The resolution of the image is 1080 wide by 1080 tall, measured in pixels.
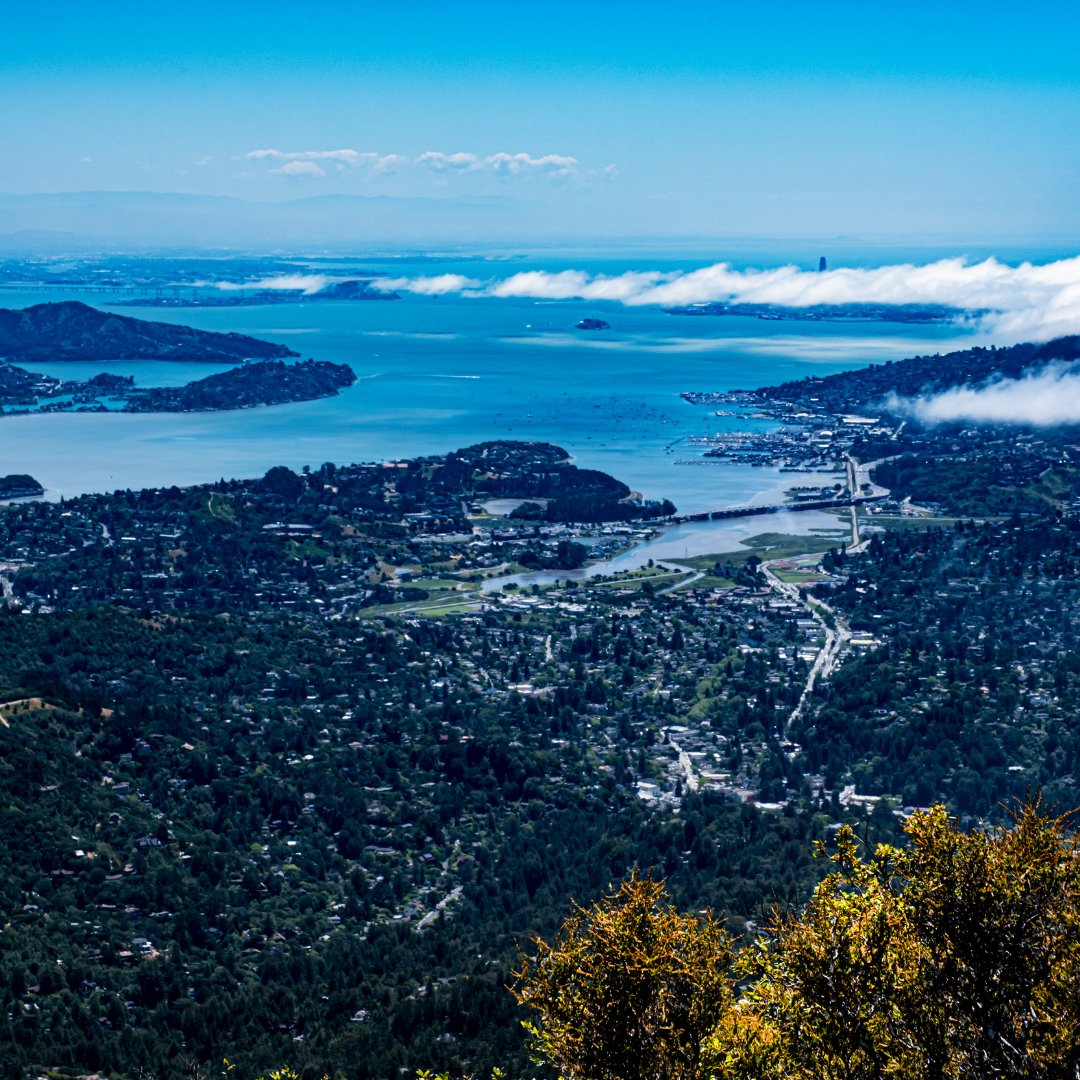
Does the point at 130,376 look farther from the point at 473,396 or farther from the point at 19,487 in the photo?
the point at 19,487

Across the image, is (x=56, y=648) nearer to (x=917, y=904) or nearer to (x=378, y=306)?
(x=917, y=904)

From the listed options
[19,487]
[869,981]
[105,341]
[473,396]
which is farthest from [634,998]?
[105,341]

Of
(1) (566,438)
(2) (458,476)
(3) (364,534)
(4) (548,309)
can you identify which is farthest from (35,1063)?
(4) (548,309)

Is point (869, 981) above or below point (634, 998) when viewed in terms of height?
above

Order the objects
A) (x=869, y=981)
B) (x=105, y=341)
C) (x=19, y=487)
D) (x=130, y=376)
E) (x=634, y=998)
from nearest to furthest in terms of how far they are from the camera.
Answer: (x=869, y=981) < (x=634, y=998) < (x=19, y=487) < (x=130, y=376) < (x=105, y=341)

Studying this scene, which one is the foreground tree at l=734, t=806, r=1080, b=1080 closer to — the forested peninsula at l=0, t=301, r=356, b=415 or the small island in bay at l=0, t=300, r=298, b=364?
the forested peninsula at l=0, t=301, r=356, b=415
